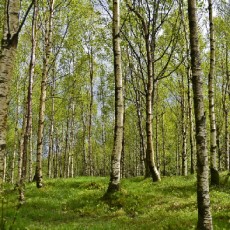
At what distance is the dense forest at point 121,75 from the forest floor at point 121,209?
85 centimetres

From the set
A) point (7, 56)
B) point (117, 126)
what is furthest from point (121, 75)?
point (7, 56)

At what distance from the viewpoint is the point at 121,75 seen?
15.8m

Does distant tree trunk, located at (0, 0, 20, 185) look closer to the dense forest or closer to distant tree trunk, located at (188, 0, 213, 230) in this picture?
the dense forest

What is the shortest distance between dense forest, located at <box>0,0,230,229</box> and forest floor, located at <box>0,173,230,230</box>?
2.78ft

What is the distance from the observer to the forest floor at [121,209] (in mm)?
10109

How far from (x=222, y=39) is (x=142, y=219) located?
28492mm

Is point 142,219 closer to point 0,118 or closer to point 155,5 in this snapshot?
point 0,118

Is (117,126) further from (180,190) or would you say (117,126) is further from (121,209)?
(180,190)

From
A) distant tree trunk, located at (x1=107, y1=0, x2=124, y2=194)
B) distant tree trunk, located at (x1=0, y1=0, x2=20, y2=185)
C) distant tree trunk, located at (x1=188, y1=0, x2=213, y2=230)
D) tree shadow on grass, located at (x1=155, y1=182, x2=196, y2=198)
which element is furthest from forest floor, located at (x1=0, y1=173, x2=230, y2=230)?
distant tree trunk, located at (x1=0, y1=0, x2=20, y2=185)

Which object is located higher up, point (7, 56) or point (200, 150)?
point (7, 56)

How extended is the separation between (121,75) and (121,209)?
6.18m

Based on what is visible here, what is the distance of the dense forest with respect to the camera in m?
8.16

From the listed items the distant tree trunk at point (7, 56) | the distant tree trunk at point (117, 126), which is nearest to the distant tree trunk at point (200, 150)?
the distant tree trunk at point (7, 56)

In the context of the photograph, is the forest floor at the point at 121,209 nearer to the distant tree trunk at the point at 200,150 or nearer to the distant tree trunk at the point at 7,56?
the distant tree trunk at the point at 200,150
